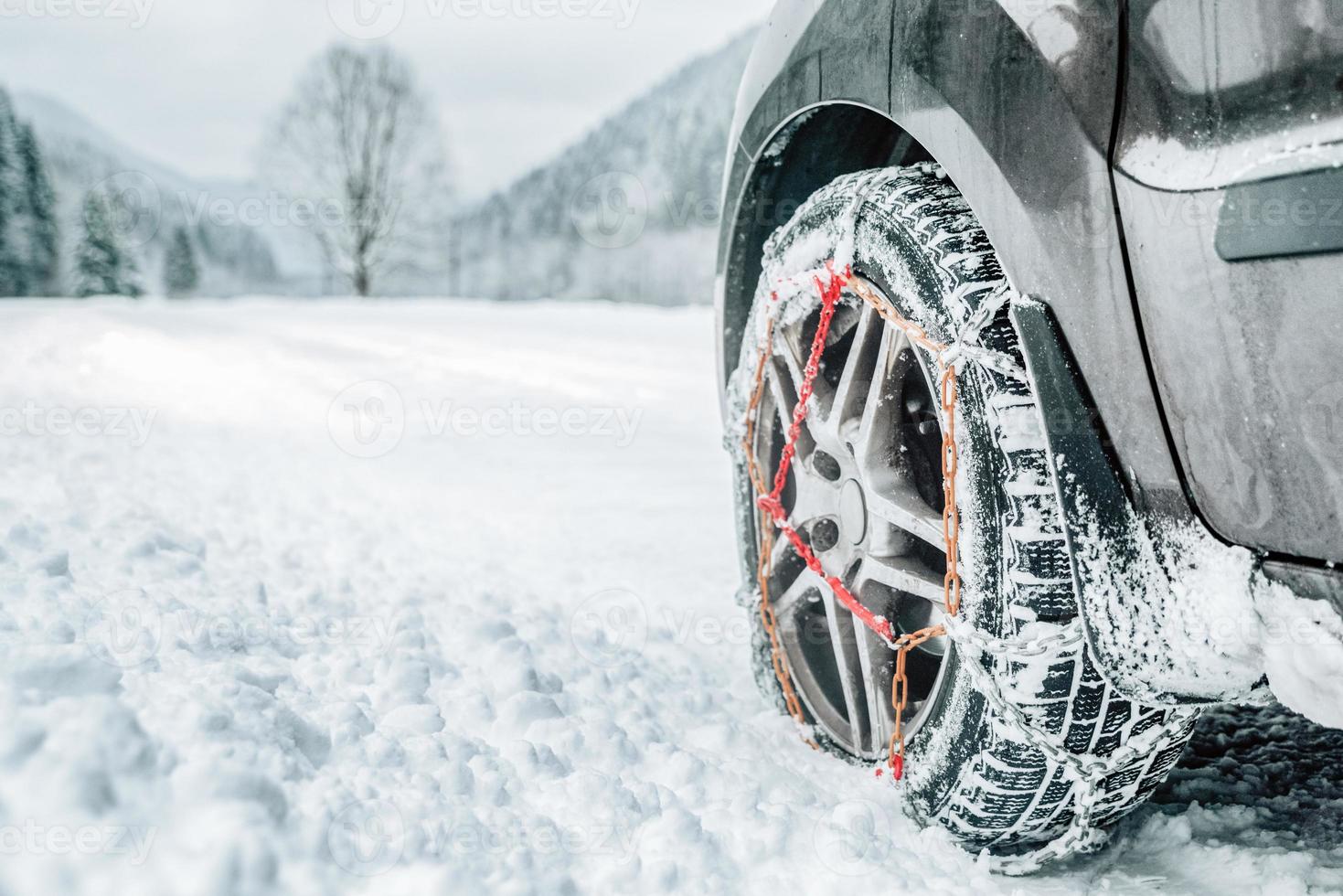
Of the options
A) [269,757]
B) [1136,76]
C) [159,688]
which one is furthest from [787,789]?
[1136,76]

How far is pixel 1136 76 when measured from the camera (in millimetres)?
939

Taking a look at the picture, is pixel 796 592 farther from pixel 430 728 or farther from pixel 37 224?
pixel 37 224

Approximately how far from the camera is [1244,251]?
33.6 inches

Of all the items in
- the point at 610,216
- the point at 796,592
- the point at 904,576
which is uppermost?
the point at 610,216

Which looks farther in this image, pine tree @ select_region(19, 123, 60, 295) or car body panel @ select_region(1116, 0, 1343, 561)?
pine tree @ select_region(19, 123, 60, 295)

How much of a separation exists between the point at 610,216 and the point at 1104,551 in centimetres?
2465

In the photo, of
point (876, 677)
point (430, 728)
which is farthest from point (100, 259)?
point (876, 677)

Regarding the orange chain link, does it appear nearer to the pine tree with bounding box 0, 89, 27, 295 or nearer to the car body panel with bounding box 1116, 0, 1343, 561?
the car body panel with bounding box 1116, 0, 1343, 561

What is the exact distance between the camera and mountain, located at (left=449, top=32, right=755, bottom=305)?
107ft

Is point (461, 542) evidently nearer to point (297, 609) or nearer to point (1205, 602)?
point (297, 609)

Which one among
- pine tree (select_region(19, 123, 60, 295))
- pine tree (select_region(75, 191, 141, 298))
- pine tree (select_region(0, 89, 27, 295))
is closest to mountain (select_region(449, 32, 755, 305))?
pine tree (select_region(75, 191, 141, 298))

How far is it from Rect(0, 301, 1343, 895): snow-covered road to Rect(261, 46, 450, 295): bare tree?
2309cm

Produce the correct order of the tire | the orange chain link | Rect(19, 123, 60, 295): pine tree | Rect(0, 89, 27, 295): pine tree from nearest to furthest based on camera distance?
A: the tire < the orange chain link < Rect(0, 89, 27, 295): pine tree < Rect(19, 123, 60, 295): pine tree

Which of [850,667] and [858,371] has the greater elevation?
[858,371]
